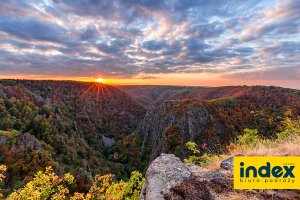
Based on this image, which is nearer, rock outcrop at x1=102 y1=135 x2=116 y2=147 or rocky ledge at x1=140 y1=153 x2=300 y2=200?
rocky ledge at x1=140 y1=153 x2=300 y2=200

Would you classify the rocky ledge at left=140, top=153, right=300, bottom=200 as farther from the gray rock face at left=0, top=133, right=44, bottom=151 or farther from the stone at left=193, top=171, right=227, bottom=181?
the gray rock face at left=0, top=133, right=44, bottom=151

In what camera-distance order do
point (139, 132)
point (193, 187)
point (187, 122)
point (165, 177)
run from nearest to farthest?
point (193, 187) < point (165, 177) < point (187, 122) < point (139, 132)

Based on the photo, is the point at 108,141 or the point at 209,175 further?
the point at 108,141

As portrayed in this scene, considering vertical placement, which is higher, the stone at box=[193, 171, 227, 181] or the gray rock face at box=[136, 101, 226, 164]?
the stone at box=[193, 171, 227, 181]

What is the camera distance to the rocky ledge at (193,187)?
9.20ft

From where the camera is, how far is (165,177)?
178 inches

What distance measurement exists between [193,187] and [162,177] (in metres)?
1.35

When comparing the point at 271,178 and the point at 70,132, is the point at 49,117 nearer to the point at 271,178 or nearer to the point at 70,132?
the point at 70,132

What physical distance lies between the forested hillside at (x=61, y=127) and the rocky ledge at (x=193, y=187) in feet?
104
